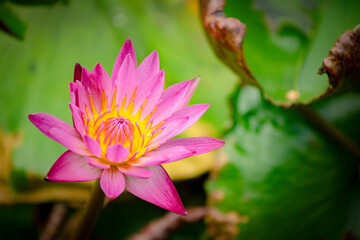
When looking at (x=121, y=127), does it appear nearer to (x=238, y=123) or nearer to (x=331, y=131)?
(x=238, y=123)

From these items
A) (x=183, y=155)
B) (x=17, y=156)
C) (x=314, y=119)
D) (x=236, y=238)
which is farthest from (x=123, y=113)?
(x=314, y=119)

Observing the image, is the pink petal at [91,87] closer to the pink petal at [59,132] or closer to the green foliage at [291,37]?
the pink petal at [59,132]

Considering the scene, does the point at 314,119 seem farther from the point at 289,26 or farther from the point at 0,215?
the point at 0,215

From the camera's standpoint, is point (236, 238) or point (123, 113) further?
point (236, 238)

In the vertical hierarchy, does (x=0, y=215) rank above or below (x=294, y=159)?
below

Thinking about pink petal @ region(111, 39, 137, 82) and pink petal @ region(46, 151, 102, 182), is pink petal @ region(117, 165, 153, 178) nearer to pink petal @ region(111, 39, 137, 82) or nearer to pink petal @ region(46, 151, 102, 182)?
pink petal @ region(46, 151, 102, 182)

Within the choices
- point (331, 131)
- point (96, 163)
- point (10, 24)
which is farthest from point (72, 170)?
point (331, 131)

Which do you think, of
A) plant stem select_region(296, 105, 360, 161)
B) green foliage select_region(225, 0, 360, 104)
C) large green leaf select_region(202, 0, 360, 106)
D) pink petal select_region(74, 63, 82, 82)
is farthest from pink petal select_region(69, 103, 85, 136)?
plant stem select_region(296, 105, 360, 161)
